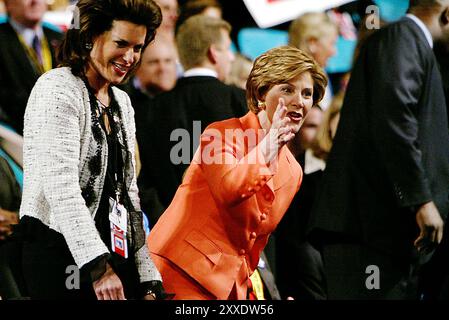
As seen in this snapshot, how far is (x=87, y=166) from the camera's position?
110 inches

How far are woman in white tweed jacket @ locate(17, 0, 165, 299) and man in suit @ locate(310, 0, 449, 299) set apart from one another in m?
1.05

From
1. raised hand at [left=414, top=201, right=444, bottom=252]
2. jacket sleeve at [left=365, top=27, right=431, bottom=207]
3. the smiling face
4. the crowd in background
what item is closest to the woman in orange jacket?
the crowd in background

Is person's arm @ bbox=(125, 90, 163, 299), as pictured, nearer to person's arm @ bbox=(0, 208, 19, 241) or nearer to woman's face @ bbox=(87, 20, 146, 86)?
woman's face @ bbox=(87, 20, 146, 86)

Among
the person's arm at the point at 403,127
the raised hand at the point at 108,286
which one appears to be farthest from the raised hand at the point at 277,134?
the person's arm at the point at 403,127

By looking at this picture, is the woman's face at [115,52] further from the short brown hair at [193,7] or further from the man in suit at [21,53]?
the short brown hair at [193,7]

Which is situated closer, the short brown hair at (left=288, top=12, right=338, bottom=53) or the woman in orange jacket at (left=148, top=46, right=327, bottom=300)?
the woman in orange jacket at (left=148, top=46, right=327, bottom=300)

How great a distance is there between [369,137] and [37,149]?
5.02 ft

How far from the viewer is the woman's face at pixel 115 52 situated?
115 inches

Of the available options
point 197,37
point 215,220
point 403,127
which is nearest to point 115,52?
point 215,220

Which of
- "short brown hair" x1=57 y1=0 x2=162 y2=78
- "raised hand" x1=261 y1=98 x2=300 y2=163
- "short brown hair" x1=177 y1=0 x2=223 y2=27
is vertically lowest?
"raised hand" x1=261 y1=98 x2=300 y2=163

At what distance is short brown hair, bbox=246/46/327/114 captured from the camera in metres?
3.22

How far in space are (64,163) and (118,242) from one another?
338 mm

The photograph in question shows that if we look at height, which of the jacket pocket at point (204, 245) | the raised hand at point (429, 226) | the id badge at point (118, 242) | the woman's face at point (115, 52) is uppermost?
the woman's face at point (115, 52)

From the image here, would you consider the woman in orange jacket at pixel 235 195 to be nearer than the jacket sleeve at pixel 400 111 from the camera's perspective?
Yes
